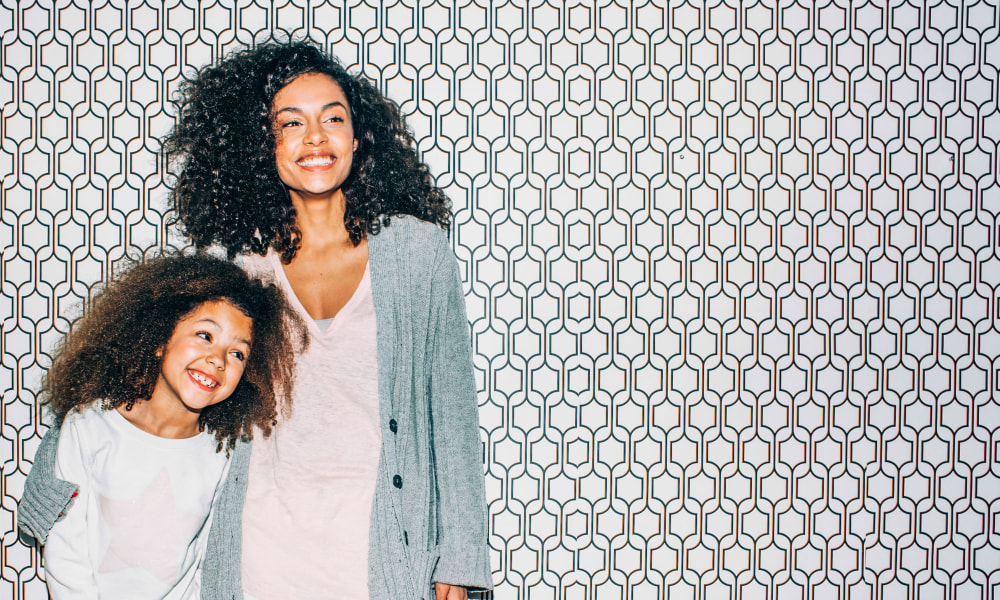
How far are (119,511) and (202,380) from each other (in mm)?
241

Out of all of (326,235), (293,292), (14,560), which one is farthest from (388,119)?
(14,560)

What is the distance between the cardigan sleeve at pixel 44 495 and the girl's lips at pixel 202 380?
0.80 feet

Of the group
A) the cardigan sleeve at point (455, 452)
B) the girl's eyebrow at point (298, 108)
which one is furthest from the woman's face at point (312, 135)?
the cardigan sleeve at point (455, 452)

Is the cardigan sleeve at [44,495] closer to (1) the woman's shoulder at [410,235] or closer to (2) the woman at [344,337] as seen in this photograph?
(2) the woman at [344,337]

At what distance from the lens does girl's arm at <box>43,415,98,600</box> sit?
37.5 inches

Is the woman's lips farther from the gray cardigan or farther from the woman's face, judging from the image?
the gray cardigan

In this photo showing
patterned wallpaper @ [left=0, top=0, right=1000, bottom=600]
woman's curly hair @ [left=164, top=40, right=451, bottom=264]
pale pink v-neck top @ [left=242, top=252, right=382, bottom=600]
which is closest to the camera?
pale pink v-neck top @ [left=242, top=252, right=382, bottom=600]

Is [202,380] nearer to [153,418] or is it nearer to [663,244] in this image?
[153,418]

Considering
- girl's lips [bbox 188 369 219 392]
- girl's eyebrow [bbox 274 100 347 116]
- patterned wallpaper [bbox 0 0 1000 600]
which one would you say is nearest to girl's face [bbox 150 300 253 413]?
girl's lips [bbox 188 369 219 392]

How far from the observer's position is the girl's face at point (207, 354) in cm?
95

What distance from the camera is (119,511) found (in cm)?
97

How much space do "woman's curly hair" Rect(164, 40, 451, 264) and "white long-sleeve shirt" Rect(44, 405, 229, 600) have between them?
13.1 inches

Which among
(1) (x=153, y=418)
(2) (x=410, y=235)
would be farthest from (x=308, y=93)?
(1) (x=153, y=418)

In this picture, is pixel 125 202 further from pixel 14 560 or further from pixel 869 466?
pixel 869 466
